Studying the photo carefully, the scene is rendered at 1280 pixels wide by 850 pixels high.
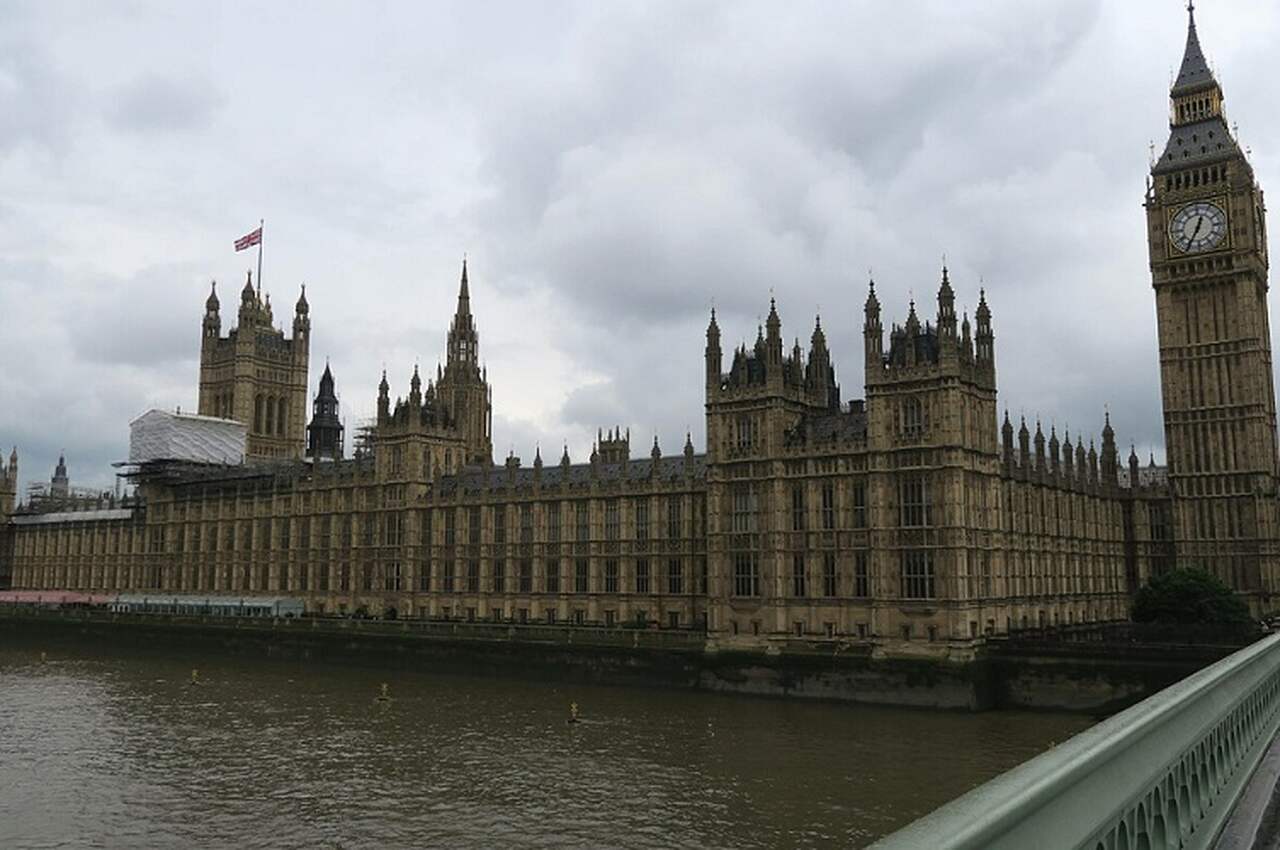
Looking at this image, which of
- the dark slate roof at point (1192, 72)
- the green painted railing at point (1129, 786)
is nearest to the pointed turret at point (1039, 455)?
the dark slate roof at point (1192, 72)

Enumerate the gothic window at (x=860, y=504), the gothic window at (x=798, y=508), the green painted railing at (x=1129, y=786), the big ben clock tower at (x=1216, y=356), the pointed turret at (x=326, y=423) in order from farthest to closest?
the pointed turret at (x=326, y=423), the big ben clock tower at (x=1216, y=356), the gothic window at (x=798, y=508), the gothic window at (x=860, y=504), the green painted railing at (x=1129, y=786)

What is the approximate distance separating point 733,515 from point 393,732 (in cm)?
2866

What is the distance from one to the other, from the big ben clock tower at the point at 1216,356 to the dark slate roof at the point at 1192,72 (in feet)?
11.8

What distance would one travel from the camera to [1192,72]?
103 m

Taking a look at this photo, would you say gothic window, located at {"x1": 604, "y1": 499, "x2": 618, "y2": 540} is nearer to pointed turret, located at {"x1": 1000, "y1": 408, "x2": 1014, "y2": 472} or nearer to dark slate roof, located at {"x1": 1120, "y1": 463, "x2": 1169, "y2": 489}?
pointed turret, located at {"x1": 1000, "y1": 408, "x2": 1014, "y2": 472}

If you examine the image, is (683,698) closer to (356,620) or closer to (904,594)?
(904,594)

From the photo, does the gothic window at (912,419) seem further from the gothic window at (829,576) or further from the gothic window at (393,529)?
the gothic window at (393,529)

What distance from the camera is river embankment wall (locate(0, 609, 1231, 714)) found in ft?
186

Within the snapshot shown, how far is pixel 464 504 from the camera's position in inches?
3777

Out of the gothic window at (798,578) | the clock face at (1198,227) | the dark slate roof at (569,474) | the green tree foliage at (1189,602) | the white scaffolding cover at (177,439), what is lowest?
the green tree foliage at (1189,602)

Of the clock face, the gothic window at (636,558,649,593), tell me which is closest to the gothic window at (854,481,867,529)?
the gothic window at (636,558,649,593)

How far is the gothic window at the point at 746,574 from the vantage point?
7062cm

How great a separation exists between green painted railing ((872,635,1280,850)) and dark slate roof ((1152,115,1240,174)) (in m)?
99.6

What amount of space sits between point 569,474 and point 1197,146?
2612 inches
